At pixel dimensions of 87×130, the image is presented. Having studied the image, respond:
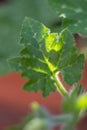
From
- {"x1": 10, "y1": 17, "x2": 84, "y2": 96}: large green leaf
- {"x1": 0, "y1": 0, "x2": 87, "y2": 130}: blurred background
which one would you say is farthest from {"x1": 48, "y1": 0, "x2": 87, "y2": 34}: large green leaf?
{"x1": 0, "y1": 0, "x2": 87, "y2": 130}: blurred background

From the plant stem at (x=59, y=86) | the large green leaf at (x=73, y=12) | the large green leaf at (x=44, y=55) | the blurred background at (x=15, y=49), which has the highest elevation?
the blurred background at (x=15, y=49)

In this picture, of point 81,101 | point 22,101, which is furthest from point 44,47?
point 22,101

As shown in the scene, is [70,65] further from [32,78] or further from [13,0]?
[13,0]

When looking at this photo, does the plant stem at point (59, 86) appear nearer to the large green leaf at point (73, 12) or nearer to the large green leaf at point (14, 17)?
the large green leaf at point (73, 12)

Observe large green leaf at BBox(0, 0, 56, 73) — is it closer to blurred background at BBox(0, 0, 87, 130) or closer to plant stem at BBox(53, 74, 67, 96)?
blurred background at BBox(0, 0, 87, 130)

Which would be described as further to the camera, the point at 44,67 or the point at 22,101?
the point at 22,101

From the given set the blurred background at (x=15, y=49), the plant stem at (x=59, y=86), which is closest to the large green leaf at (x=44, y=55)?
the plant stem at (x=59, y=86)

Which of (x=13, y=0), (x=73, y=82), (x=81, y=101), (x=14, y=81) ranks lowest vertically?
(x=81, y=101)

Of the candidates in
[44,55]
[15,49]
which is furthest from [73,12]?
[15,49]
